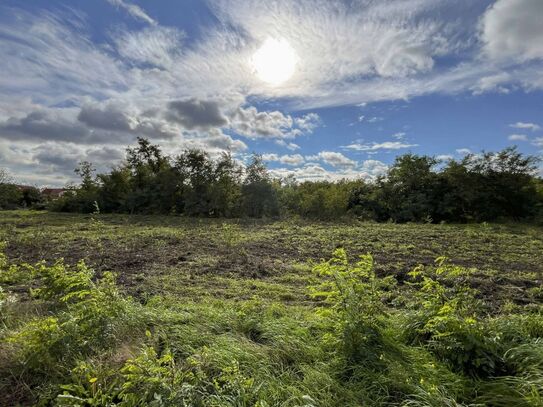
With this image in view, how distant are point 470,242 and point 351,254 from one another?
3.52 metres

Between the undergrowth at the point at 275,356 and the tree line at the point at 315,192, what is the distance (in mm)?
11680

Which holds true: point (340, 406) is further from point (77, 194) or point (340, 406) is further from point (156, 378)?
point (77, 194)

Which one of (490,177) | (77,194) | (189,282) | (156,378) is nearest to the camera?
(156,378)

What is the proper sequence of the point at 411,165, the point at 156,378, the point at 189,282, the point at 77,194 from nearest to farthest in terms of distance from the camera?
the point at 156,378
the point at 189,282
the point at 411,165
the point at 77,194

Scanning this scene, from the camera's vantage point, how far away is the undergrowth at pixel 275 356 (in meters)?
2.09

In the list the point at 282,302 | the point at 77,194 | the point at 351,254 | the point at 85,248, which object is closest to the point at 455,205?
the point at 351,254

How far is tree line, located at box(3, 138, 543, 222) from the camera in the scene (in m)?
13.5

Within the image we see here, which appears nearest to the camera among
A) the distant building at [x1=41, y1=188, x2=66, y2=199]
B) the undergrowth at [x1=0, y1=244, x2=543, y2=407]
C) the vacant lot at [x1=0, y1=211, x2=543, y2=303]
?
the undergrowth at [x1=0, y1=244, x2=543, y2=407]

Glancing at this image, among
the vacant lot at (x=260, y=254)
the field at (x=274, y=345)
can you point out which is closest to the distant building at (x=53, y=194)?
the vacant lot at (x=260, y=254)

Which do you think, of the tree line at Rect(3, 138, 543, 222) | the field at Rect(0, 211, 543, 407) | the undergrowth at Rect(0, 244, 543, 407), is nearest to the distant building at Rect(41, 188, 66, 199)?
the tree line at Rect(3, 138, 543, 222)

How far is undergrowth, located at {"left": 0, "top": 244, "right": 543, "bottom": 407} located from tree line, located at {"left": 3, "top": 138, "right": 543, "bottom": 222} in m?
11.7

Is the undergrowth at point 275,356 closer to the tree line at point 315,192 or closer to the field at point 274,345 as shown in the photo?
the field at point 274,345

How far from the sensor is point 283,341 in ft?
8.84

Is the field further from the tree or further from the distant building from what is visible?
the distant building
